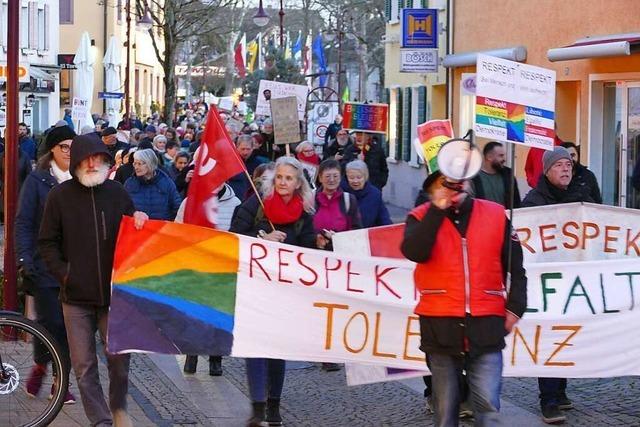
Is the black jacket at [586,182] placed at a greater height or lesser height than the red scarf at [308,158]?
lesser

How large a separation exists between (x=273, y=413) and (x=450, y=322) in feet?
8.34

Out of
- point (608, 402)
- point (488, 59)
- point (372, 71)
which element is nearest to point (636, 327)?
point (608, 402)

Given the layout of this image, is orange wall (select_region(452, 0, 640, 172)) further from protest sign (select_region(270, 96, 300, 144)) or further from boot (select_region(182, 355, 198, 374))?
boot (select_region(182, 355, 198, 374))

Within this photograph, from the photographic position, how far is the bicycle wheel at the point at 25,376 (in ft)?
26.5

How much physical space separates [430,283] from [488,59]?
1833mm

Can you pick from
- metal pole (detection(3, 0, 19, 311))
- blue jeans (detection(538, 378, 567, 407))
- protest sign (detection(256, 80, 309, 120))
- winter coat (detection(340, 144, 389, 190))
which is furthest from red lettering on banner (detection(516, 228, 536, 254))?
winter coat (detection(340, 144, 389, 190))

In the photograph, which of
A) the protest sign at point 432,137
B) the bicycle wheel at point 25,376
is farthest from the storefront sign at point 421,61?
the bicycle wheel at point 25,376

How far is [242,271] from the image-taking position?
831 centimetres

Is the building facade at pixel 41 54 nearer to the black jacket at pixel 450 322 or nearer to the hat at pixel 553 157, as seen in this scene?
the hat at pixel 553 157

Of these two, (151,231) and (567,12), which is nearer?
(151,231)

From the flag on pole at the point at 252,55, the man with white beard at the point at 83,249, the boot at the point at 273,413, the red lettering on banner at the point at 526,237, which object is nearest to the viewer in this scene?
the man with white beard at the point at 83,249

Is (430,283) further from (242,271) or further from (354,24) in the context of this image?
(354,24)

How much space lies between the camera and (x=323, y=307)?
328 inches

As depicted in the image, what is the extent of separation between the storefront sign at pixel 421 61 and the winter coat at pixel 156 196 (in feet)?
47.6
